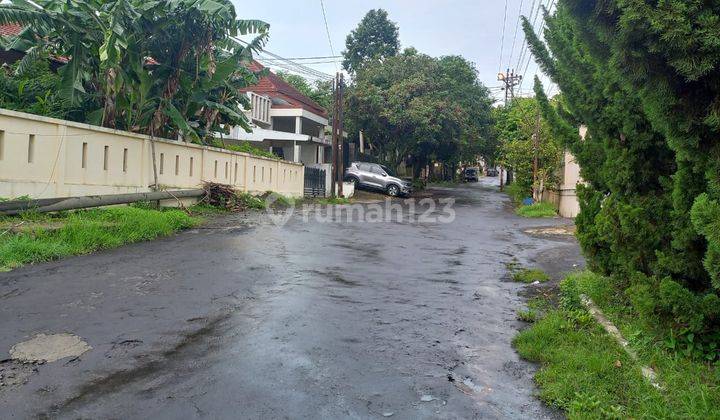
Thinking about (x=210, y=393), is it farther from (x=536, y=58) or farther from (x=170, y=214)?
(x=170, y=214)

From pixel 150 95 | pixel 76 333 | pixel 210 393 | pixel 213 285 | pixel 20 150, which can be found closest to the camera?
pixel 210 393

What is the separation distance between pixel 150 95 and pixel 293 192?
1031 cm

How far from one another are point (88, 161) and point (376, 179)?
2141 cm

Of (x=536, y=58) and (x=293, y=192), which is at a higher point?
(x=536, y=58)

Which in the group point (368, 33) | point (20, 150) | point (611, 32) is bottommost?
point (20, 150)

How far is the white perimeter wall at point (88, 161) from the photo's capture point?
33.1ft

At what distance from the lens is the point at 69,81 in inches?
498

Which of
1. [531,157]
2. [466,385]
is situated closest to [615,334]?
[466,385]

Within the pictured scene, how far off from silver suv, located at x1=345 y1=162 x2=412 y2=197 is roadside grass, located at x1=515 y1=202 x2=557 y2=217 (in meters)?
8.98

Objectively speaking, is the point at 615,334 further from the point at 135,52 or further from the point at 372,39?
the point at 372,39

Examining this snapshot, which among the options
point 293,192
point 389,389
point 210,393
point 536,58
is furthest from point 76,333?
point 293,192

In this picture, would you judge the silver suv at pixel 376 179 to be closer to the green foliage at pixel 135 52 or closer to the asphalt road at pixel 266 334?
the green foliage at pixel 135 52

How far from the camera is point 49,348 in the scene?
186 inches

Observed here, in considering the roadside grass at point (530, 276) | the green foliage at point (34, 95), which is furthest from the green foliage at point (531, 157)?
the green foliage at point (34, 95)
